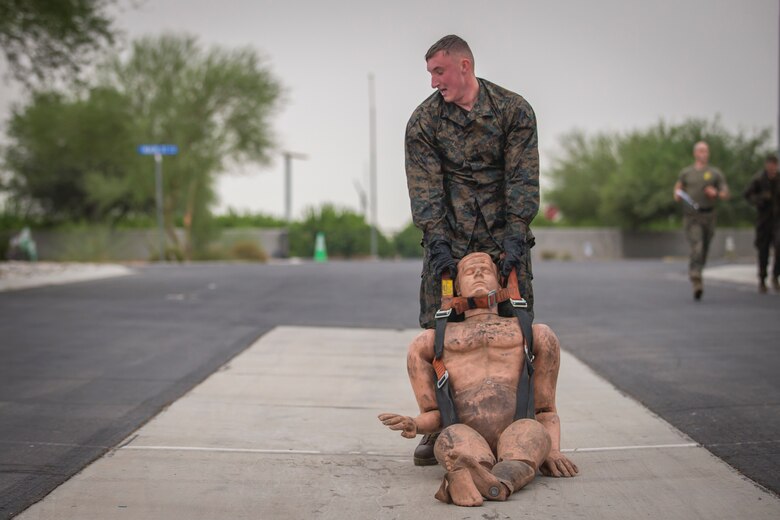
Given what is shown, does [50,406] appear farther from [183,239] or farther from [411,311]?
[183,239]

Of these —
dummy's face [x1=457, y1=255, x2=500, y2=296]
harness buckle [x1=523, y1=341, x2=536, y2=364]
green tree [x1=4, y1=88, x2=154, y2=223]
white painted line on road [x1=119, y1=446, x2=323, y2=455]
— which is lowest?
white painted line on road [x1=119, y1=446, x2=323, y2=455]

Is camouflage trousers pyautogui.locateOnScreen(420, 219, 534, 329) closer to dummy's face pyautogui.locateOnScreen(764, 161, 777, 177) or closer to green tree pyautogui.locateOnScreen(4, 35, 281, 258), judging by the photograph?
dummy's face pyautogui.locateOnScreen(764, 161, 777, 177)

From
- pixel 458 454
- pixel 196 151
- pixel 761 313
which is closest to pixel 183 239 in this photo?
pixel 196 151

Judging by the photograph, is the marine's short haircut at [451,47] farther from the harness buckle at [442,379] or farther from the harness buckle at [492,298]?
the harness buckle at [442,379]

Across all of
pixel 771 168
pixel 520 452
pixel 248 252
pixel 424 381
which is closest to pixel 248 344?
pixel 424 381

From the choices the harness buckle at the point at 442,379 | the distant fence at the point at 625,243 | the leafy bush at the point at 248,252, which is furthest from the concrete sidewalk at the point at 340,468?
the distant fence at the point at 625,243

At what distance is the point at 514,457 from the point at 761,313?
29.6 ft

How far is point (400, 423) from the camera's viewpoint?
456 centimetres

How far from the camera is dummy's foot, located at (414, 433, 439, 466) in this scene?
5.25m

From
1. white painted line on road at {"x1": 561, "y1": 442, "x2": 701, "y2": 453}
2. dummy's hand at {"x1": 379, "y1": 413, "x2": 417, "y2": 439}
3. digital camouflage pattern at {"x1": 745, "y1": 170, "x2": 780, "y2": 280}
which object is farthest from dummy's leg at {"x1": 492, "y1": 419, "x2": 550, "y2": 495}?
digital camouflage pattern at {"x1": 745, "y1": 170, "x2": 780, "y2": 280}

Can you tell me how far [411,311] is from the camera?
1414 centimetres

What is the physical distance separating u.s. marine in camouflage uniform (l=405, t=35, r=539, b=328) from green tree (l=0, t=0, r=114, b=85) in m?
16.9

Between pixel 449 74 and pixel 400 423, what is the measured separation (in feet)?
5.67

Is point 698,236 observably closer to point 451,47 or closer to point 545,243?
point 451,47
